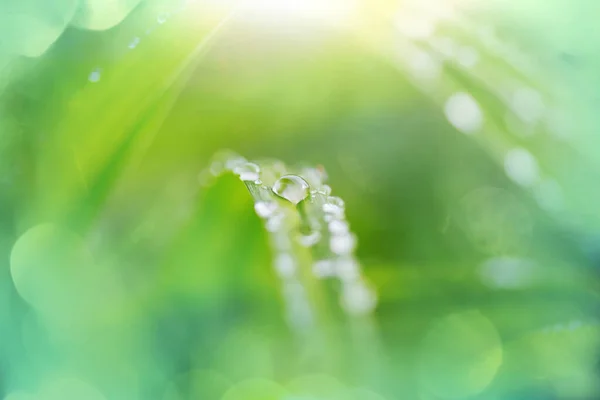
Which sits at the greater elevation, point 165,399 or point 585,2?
point 585,2

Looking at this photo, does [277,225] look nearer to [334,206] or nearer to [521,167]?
[334,206]

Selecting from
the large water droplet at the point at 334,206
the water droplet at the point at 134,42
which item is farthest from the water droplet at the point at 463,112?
the water droplet at the point at 134,42

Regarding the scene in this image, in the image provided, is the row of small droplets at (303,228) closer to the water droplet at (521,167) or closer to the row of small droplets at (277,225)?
the row of small droplets at (277,225)

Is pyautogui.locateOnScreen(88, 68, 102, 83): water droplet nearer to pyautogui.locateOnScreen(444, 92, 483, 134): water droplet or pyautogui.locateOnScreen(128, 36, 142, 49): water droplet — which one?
pyautogui.locateOnScreen(128, 36, 142, 49): water droplet

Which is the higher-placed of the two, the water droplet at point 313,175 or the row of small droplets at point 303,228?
the water droplet at point 313,175

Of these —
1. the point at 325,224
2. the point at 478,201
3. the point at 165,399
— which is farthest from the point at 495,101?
the point at 165,399

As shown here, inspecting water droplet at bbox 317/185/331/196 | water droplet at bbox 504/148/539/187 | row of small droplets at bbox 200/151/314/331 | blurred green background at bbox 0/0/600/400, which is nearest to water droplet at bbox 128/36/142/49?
blurred green background at bbox 0/0/600/400

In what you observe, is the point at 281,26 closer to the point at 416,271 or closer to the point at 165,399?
the point at 416,271
